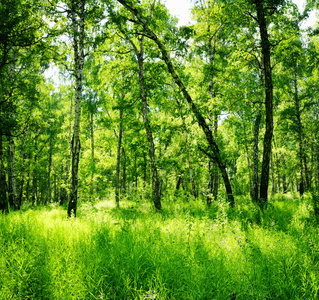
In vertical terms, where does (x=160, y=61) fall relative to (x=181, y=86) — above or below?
above

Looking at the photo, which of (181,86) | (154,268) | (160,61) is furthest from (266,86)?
(154,268)

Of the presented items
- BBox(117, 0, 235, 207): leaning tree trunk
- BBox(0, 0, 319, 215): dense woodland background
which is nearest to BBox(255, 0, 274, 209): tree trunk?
BBox(0, 0, 319, 215): dense woodland background

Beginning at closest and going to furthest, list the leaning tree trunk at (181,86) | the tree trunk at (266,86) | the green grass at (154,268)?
the green grass at (154,268)
the leaning tree trunk at (181,86)
the tree trunk at (266,86)

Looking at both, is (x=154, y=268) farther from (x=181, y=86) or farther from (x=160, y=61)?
(x=160, y=61)

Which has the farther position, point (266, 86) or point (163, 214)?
point (163, 214)

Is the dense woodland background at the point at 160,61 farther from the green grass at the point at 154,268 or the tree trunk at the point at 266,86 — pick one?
the green grass at the point at 154,268

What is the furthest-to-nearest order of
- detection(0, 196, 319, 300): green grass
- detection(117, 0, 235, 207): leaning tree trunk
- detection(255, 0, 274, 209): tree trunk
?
1. detection(255, 0, 274, 209): tree trunk
2. detection(117, 0, 235, 207): leaning tree trunk
3. detection(0, 196, 319, 300): green grass

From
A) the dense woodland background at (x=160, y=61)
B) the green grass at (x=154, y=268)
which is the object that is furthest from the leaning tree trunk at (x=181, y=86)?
the green grass at (x=154, y=268)

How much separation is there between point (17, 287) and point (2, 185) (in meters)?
7.46

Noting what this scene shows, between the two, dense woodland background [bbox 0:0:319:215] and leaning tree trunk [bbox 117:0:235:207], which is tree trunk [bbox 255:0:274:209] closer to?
dense woodland background [bbox 0:0:319:215]

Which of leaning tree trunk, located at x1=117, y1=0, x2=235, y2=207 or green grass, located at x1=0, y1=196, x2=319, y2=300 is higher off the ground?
leaning tree trunk, located at x1=117, y1=0, x2=235, y2=207

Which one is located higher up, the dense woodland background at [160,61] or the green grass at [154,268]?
the dense woodland background at [160,61]

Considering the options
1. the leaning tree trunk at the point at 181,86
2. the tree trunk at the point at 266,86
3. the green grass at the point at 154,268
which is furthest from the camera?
the tree trunk at the point at 266,86

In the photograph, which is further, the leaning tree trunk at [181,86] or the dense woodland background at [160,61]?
the dense woodland background at [160,61]
